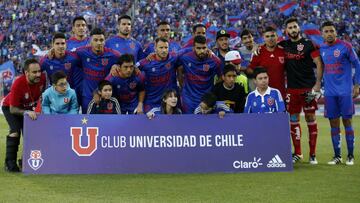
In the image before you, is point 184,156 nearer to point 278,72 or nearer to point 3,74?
point 278,72

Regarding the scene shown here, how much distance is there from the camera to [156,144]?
29.0 feet

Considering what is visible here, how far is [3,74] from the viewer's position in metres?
27.6

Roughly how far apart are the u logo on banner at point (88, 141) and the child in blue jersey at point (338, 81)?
3694mm

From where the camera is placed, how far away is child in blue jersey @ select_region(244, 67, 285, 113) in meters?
9.39

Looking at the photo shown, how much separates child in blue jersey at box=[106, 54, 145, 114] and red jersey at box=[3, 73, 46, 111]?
1.00m

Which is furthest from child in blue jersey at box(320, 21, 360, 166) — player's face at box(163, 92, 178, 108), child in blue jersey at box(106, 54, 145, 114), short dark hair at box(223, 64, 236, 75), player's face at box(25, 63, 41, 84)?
player's face at box(25, 63, 41, 84)

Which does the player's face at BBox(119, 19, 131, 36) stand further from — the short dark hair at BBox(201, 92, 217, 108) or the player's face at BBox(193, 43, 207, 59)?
the short dark hair at BBox(201, 92, 217, 108)

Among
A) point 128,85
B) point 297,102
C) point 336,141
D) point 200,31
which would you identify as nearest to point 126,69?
point 128,85

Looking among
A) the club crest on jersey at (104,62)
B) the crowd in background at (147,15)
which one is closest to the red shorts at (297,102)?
the club crest on jersey at (104,62)

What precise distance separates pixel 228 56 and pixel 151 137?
6.41 ft

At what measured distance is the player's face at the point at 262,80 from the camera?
30.7 ft

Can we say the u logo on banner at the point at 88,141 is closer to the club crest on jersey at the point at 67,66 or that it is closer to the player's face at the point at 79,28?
the club crest on jersey at the point at 67,66

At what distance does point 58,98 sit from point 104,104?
2.12 feet

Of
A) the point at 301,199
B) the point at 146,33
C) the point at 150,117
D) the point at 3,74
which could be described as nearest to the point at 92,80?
the point at 150,117
